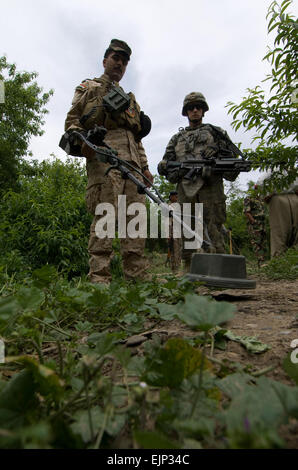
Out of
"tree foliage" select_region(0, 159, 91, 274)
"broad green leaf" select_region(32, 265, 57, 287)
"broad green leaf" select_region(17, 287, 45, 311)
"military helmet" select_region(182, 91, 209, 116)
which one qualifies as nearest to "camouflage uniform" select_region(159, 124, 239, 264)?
"military helmet" select_region(182, 91, 209, 116)

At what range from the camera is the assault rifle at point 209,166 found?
3559mm

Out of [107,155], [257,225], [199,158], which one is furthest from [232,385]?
[257,225]

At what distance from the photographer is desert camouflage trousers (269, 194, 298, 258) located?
16.5 feet

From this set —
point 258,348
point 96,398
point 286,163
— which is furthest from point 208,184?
point 96,398

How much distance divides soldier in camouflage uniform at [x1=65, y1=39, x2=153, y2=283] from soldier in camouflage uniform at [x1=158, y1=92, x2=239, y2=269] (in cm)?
74

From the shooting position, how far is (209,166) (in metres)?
3.63

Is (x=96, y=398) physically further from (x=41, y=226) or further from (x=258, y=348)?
(x=41, y=226)

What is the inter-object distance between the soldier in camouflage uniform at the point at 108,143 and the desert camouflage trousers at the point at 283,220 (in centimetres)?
271

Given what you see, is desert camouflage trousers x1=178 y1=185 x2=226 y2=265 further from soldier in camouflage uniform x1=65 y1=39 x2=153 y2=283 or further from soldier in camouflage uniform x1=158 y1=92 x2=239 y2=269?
soldier in camouflage uniform x1=65 y1=39 x2=153 y2=283

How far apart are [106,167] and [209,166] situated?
1.25m

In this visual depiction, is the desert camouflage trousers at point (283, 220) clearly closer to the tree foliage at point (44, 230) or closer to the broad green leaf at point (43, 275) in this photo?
the tree foliage at point (44, 230)

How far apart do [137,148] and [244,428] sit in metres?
3.23

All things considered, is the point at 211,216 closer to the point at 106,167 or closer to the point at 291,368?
the point at 106,167

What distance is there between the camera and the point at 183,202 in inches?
156
